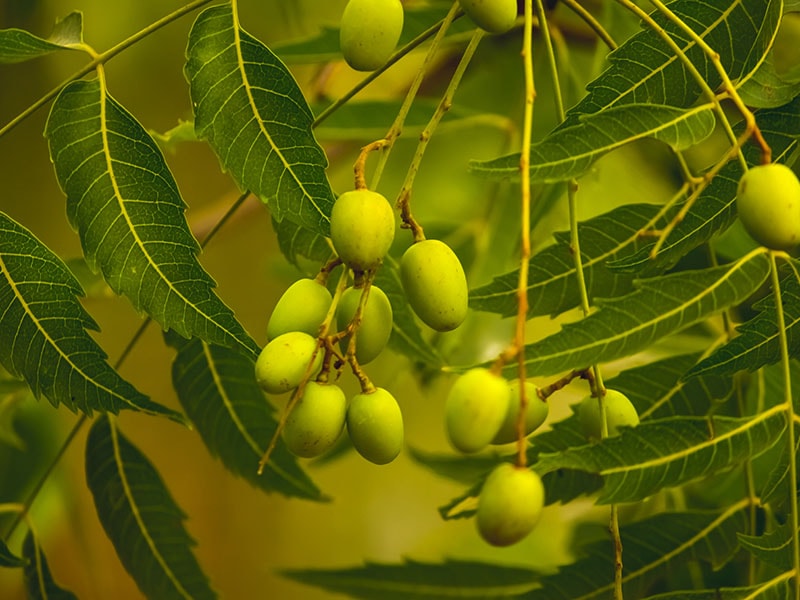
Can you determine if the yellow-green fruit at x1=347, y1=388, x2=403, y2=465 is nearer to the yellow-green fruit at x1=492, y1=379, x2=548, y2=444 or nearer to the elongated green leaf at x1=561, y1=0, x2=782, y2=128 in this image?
the yellow-green fruit at x1=492, y1=379, x2=548, y2=444

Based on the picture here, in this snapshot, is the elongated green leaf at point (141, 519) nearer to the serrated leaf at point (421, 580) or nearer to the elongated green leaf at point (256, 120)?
the serrated leaf at point (421, 580)

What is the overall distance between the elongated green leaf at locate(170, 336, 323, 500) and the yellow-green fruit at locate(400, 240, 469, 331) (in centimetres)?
24

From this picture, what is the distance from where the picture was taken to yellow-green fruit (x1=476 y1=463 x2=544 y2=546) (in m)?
0.32

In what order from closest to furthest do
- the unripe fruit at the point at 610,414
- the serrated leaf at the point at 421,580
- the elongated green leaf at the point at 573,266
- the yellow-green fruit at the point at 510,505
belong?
1. the yellow-green fruit at the point at 510,505
2. the unripe fruit at the point at 610,414
3. the elongated green leaf at the point at 573,266
4. the serrated leaf at the point at 421,580

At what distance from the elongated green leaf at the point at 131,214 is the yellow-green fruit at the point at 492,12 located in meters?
0.16

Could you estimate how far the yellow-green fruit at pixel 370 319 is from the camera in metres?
0.41

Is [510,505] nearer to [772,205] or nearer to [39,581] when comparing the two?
[772,205]

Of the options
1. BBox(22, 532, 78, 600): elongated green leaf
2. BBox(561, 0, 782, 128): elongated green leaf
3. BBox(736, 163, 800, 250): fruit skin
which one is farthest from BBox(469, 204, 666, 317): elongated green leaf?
BBox(22, 532, 78, 600): elongated green leaf

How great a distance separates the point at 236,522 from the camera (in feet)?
5.72

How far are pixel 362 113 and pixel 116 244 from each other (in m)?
0.40

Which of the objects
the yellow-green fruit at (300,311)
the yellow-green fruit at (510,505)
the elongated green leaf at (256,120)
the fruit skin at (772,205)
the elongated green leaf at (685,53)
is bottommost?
the yellow-green fruit at (510,505)

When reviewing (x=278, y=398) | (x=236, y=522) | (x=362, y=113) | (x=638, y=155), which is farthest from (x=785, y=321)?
(x=236, y=522)

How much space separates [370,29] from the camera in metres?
0.41

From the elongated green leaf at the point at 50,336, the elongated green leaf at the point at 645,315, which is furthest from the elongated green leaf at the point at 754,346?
the elongated green leaf at the point at 50,336
